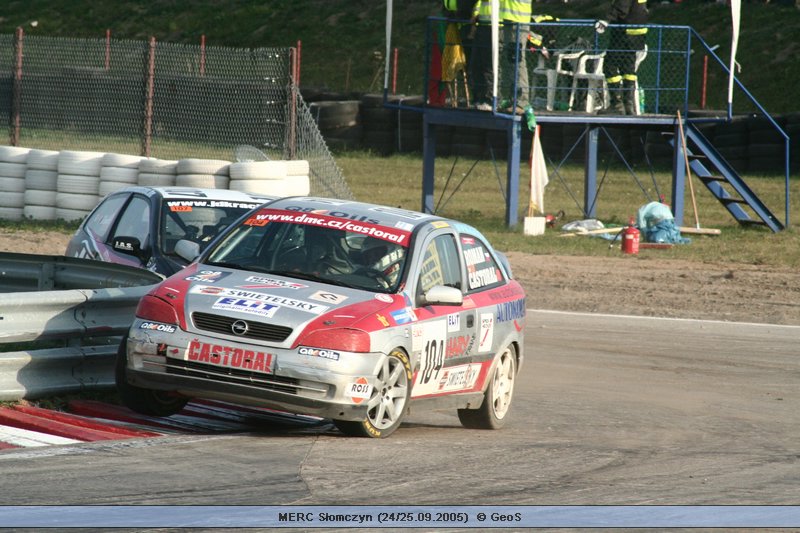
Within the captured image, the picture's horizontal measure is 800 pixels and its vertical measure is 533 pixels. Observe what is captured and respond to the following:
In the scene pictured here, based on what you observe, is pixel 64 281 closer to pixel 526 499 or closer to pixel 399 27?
pixel 526 499

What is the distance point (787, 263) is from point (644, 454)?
12506 millimetres

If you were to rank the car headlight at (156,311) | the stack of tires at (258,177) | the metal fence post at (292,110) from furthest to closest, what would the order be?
the metal fence post at (292,110)
the stack of tires at (258,177)
the car headlight at (156,311)

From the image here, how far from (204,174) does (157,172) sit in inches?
37.4

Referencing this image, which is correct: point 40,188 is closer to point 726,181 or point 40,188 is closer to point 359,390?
Result: point 726,181

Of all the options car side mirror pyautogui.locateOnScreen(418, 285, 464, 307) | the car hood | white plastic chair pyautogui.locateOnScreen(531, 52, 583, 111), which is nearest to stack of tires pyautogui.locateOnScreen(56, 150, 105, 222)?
white plastic chair pyautogui.locateOnScreen(531, 52, 583, 111)

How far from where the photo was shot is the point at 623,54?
22906 mm

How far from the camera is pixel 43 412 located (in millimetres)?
8211

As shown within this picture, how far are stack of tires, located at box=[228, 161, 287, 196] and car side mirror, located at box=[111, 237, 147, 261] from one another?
7.84 metres

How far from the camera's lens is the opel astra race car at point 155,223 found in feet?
37.0

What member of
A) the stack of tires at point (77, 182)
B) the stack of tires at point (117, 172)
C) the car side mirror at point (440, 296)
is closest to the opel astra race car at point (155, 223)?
the car side mirror at point (440, 296)

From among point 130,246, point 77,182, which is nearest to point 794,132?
point 77,182

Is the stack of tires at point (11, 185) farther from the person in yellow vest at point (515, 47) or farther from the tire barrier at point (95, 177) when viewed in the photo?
the person in yellow vest at point (515, 47)

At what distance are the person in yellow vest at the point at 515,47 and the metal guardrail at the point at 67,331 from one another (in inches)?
514

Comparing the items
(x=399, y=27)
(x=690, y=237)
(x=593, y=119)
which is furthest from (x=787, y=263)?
(x=399, y=27)
